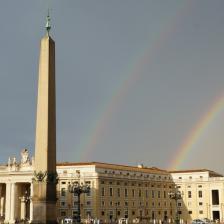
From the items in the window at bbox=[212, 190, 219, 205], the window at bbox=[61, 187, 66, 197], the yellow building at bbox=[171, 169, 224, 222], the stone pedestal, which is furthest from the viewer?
the window at bbox=[212, 190, 219, 205]

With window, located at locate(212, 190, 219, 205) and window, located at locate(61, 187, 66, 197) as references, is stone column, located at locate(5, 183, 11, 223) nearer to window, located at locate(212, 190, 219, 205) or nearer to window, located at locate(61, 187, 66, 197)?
window, located at locate(61, 187, 66, 197)

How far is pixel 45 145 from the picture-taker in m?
31.6

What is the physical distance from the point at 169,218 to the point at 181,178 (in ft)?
31.1

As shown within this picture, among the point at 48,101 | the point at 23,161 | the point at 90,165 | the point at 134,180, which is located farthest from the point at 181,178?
the point at 48,101

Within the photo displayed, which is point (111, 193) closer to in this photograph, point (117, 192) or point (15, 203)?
point (117, 192)

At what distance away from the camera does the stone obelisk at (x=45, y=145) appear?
31344 millimetres

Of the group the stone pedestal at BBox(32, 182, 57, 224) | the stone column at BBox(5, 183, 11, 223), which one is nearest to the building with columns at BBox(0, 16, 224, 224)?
the stone column at BBox(5, 183, 11, 223)

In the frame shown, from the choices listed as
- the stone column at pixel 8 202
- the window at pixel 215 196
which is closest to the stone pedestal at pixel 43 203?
the stone column at pixel 8 202

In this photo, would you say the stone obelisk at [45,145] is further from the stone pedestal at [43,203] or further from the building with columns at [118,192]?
the building with columns at [118,192]

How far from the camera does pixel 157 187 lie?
10006 centimetres

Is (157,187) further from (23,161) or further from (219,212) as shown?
(23,161)

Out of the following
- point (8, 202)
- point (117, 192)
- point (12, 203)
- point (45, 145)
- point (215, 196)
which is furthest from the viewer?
point (215, 196)

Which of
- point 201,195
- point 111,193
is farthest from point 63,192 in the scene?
point 201,195

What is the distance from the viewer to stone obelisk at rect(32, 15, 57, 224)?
31.3m
